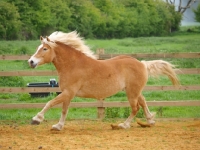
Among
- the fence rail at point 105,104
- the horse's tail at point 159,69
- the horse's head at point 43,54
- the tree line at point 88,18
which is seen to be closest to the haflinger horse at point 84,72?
the horse's head at point 43,54

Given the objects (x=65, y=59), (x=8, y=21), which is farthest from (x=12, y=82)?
(x=8, y=21)

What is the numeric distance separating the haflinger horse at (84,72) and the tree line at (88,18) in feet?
81.3

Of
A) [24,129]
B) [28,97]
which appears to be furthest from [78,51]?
[28,97]

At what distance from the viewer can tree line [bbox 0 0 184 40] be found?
3638 cm

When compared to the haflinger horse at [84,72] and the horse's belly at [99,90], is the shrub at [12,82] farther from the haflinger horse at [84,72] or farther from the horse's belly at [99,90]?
the horse's belly at [99,90]

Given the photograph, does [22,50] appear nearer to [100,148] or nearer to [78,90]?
[78,90]

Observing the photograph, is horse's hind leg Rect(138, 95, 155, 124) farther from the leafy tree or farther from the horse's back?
the leafy tree

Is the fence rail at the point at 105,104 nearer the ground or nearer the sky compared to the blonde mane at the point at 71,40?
nearer the ground

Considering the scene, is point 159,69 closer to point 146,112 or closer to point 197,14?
point 146,112

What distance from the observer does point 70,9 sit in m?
44.3

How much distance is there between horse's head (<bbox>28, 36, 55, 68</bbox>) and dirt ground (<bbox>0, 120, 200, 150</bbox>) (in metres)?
1.23

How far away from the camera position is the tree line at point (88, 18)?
119 ft

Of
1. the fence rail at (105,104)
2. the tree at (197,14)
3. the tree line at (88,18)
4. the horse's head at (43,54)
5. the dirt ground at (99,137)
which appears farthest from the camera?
the tree at (197,14)

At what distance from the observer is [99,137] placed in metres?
8.55
